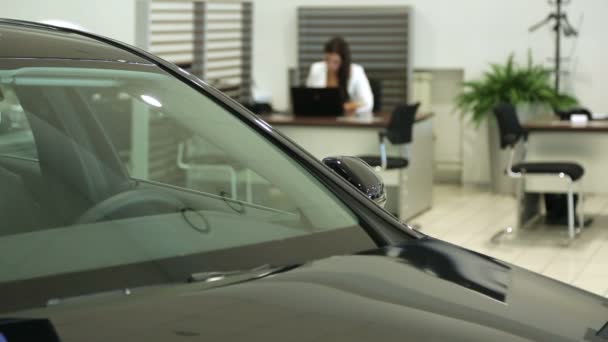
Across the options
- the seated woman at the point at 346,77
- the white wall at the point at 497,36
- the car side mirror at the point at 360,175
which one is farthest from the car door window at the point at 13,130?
the white wall at the point at 497,36

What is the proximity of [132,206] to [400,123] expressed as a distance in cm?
632

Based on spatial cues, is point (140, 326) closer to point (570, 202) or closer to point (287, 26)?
point (570, 202)

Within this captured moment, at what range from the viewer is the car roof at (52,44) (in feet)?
7.12

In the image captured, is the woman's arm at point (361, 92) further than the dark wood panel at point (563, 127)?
Yes

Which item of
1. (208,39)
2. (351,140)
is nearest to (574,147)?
(351,140)

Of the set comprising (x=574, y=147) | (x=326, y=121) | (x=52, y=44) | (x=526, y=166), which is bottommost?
(x=526, y=166)

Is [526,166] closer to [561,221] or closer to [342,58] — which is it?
[561,221]

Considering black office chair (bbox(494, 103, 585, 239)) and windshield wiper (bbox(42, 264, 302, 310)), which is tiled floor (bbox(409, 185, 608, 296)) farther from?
windshield wiper (bbox(42, 264, 302, 310))

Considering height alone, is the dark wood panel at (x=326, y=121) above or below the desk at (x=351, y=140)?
above

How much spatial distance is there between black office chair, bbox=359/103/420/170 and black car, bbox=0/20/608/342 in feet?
18.7

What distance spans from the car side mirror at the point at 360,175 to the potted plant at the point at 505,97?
7835 millimetres

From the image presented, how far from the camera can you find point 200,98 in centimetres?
241

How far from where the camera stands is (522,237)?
8.20 metres

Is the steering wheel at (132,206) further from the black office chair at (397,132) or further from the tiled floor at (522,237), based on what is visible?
the black office chair at (397,132)
